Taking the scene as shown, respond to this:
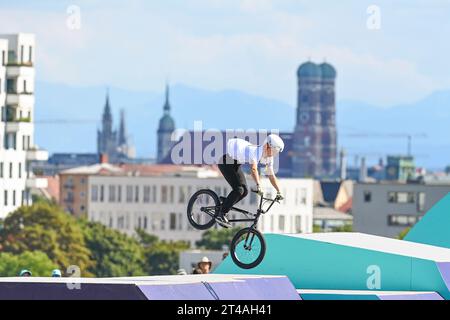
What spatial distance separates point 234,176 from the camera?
51594 millimetres

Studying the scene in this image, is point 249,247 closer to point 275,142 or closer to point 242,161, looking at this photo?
point 242,161

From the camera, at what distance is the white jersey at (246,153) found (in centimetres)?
5072

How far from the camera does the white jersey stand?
50.7 m

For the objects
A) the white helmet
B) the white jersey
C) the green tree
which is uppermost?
the white helmet

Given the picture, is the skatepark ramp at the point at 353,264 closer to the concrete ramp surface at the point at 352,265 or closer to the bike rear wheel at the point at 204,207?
the concrete ramp surface at the point at 352,265

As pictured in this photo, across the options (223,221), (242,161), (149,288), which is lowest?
(149,288)

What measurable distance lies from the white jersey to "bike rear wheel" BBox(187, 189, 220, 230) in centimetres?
160

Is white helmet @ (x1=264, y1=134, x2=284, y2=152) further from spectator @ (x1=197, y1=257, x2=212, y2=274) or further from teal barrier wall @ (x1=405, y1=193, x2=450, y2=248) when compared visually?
teal barrier wall @ (x1=405, y1=193, x2=450, y2=248)

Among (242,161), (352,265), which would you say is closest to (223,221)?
(242,161)

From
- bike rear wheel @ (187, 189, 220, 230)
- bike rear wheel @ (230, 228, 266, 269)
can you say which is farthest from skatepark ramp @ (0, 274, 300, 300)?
bike rear wheel @ (187, 189, 220, 230)

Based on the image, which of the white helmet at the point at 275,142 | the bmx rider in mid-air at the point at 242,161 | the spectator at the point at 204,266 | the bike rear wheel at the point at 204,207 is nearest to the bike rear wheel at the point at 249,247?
the bmx rider in mid-air at the point at 242,161

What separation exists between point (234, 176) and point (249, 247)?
60.8 inches
